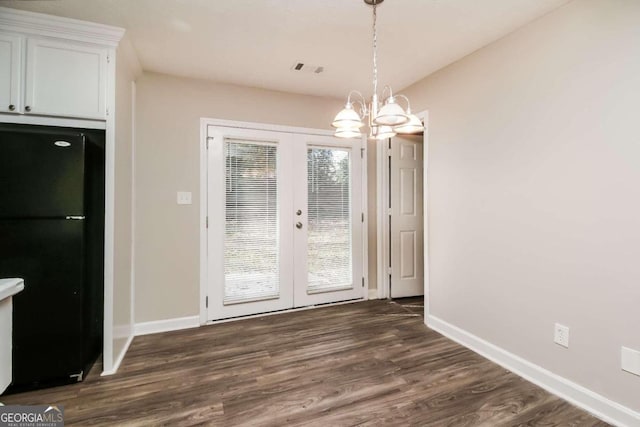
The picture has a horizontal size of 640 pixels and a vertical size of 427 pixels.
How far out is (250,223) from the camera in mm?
3197

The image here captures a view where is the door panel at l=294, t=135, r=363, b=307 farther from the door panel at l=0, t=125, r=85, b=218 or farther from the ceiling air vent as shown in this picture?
the door panel at l=0, t=125, r=85, b=218

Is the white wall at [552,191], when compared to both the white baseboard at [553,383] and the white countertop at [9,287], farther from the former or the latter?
the white countertop at [9,287]

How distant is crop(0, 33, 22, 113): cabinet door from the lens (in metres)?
1.91

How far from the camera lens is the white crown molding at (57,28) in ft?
6.20

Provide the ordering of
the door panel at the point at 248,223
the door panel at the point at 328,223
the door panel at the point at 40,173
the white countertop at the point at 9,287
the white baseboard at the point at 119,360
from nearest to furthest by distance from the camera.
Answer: the white countertop at the point at 9,287
the door panel at the point at 40,173
the white baseboard at the point at 119,360
the door panel at the point at 248,223
the door panel at the point at 328,223

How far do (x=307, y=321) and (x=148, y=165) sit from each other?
85.4 inches

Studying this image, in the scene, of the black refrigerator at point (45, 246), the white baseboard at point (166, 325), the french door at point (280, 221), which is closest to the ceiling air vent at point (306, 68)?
the french door at point (280, 221)

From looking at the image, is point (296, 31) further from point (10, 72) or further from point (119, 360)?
point (119, 360)

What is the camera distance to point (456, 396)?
1.89m

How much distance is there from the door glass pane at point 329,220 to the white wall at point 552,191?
47.4 inches

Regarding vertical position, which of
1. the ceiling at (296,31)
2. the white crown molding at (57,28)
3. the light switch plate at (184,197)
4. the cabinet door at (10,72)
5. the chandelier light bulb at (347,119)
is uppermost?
the ceiling at (296,31)

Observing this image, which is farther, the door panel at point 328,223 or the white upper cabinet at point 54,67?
the door panel at point 328,223

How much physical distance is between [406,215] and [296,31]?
2.47m

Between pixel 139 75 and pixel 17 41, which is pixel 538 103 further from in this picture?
pixel 17 41
